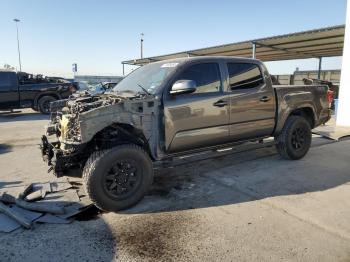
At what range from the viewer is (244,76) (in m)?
5.83

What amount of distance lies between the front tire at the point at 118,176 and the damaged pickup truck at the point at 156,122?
0.04 feet

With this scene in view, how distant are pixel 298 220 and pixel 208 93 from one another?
7.18 ft

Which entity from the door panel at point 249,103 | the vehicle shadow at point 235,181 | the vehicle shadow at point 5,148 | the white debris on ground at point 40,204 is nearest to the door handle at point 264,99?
the door panel at point 249,103

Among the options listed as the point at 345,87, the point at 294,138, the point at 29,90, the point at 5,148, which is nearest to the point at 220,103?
the point at 294,138

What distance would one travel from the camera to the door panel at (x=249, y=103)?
5.57 metres

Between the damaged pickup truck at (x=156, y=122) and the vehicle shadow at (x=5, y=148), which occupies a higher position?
the damaged pickup truck at (x=156, y=122)

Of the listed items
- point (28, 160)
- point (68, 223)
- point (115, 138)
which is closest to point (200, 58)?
point (115, 138)

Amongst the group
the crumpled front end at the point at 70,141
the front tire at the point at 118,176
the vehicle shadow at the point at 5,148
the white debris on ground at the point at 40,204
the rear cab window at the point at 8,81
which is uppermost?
the rear cab window at the point at 8,81

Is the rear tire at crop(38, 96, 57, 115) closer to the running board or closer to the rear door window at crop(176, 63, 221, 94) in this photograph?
the running board

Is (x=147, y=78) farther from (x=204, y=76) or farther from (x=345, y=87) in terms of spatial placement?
(x=345, y=87)

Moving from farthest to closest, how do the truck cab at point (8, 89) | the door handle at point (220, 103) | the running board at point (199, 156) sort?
the truck cab at point (8, 89)
the door handle at point (220, 103)
the running board at point (199, 156)

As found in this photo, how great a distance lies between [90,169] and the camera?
4230 mm

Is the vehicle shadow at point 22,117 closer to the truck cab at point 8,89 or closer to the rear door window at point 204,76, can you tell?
the truck cab at point 8,89

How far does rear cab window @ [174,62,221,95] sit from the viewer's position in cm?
509
